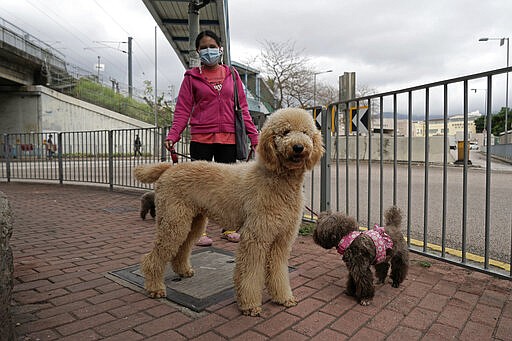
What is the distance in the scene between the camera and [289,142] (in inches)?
102

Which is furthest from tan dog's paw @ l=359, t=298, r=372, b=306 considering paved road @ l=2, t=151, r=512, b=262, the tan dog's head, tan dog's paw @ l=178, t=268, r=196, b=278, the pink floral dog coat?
tan dog's paw @ l=178, t=268, r=196, b=278

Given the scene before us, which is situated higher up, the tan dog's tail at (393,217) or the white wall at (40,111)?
the white wall at (40,111)

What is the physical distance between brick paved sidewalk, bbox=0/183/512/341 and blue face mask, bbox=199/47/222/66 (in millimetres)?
2240

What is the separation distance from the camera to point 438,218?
6859mm

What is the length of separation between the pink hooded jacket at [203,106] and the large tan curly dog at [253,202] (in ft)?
3.46

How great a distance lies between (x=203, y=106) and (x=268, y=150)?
176cm

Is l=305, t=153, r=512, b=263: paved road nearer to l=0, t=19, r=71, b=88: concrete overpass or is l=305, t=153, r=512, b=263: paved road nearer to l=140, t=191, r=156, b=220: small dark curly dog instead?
l=140, t=191, r=156, b=220: small dark curly dog

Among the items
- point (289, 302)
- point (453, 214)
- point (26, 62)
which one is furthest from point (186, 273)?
point (26, 62)

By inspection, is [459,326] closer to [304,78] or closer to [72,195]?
[72,195]

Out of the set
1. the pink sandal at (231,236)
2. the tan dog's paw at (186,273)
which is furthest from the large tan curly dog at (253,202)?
the pink sandal at (231,236)

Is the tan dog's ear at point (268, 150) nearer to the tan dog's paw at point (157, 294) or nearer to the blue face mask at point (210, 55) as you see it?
the tan dog's paw at point (157, 294)

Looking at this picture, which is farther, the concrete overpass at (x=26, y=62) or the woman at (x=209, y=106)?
the concrete overpass at (x=26, y=62)

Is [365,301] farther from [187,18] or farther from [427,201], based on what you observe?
[187,18]

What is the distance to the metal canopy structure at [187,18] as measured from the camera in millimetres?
7199
